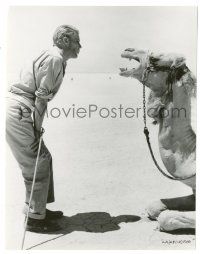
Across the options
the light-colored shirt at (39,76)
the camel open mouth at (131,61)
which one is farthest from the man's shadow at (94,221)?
the camel open mouth at (131,61)

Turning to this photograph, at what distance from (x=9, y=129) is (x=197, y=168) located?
4.90 feet

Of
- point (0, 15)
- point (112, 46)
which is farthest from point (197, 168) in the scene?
point (0, 15)

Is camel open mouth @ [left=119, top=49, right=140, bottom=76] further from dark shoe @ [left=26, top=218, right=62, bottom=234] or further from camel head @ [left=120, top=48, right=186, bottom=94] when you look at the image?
dark shoe @ [left=26, top=218, right=62, bottom=234]

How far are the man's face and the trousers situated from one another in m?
0.55

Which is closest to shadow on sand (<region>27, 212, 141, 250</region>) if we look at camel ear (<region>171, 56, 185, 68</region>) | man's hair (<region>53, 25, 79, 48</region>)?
camel ear (<region>171, 56, 185, 68</region>)

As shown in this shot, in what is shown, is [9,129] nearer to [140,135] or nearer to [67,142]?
[67,142]

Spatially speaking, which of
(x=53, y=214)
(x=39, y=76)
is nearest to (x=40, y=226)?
(x=53, y=214)

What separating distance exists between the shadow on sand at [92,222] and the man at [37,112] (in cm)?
10

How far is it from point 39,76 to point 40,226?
1.15 meters

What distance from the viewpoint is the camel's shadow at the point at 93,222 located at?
4.73 m

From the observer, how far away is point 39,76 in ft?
15.1

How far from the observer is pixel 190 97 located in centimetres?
480

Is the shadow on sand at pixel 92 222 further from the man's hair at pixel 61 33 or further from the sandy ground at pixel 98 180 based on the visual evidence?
the man's hair at pixel 61 33

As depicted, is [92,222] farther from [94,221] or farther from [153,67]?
[153,67]
